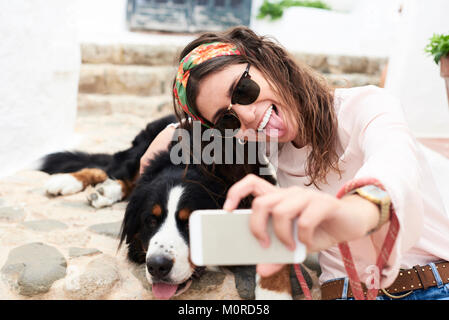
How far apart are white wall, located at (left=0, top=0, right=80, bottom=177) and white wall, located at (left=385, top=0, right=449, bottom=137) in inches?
132

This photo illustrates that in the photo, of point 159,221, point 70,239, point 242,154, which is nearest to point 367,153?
point 242,154

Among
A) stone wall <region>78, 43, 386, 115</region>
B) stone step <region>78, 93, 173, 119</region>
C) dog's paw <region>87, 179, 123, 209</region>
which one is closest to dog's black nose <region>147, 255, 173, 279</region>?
dog's paw <region>87, 179, 123, 209</region>

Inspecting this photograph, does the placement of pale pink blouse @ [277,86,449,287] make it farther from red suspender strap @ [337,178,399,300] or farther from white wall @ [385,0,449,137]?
white wall @ [385,0,449,137]

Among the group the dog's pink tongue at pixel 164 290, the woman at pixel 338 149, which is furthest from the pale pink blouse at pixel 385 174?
the dog's pink tongue at pixel 164 290

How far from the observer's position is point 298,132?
1.45 metres

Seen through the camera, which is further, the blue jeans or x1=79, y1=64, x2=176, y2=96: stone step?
x1=79, y1=64, x2=176, y2=96: stone step

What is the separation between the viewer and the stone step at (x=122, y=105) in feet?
15.9

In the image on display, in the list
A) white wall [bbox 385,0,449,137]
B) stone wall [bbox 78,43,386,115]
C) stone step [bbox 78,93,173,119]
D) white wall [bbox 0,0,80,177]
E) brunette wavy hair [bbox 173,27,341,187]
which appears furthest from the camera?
stone wall [bbox 78,43,386,115]

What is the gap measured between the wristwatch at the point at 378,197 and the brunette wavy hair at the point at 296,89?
66 cm

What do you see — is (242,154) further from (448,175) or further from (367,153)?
(448,175)

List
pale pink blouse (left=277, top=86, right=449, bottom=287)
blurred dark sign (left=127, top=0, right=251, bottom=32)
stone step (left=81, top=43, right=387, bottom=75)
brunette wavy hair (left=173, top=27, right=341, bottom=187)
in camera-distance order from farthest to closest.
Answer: blurred dark sign (left=127, top=0, right=251, bottom=32) → stone step (left=81, top=43, right=387, bottom=75) → brunette wavy hair (left=173, top=27, right=341, bottom=187) → pale pink blouse (left=277, top=86, right=449, bottom=287)

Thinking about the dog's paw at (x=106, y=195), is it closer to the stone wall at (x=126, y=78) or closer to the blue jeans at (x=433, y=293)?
the blue jeans at (x=433, y=293)

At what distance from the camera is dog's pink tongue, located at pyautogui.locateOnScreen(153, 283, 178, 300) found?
58.2 inches

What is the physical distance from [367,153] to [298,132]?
495mm
